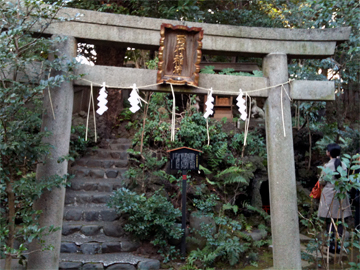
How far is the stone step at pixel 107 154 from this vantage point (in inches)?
374

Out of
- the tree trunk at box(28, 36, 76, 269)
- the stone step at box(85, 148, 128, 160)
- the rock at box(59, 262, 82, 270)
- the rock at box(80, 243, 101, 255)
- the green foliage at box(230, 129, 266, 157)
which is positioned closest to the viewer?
the tree trunk at box(28, 36, 76, 269)

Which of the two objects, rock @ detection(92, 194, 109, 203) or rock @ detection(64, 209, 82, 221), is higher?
rock @ detection(92, 194, 109, 203)

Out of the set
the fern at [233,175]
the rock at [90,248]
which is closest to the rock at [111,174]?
the rock at [90,248]

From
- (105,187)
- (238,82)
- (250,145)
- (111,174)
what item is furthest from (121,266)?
(250,145)

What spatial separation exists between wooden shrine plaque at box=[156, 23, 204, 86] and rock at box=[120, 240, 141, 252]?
3.44 meters

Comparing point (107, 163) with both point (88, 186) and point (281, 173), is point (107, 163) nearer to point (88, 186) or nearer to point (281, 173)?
point (88, 186)

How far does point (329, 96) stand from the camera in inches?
184

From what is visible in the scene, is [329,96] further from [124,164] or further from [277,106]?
[124,164]

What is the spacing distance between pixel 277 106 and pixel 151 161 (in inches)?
145

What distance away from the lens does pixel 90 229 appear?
6.30 metres

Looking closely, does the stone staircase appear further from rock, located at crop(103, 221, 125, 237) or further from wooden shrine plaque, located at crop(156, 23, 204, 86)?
wooden shrine plaque, located at crop(156, 23, 204, 86)

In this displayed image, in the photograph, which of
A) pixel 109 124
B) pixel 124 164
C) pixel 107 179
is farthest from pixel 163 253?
pixel 109 124

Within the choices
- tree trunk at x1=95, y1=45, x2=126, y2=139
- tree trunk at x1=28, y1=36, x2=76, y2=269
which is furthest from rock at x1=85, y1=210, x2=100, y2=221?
tree trunk at x1=95, y1=45, x2=126, y2=139

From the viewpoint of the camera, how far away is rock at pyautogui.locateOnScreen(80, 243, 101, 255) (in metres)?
5.79
